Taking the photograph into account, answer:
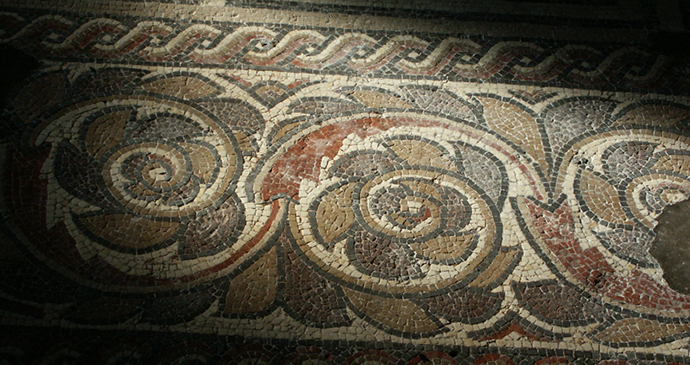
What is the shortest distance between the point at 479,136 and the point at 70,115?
2128mm

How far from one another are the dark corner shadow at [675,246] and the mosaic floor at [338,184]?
0.05 meters

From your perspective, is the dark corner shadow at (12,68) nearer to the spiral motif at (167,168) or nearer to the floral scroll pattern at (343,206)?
the floral scroll pattern at (343,206)

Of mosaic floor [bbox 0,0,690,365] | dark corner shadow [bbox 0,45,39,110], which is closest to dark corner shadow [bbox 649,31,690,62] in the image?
mosaic floor [bbox 0,0,690,365]

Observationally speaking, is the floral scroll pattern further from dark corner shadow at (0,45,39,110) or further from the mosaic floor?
dark corner shadow at (0,45,39,110)

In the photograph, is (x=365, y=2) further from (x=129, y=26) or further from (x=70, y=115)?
(x=70, y=115)

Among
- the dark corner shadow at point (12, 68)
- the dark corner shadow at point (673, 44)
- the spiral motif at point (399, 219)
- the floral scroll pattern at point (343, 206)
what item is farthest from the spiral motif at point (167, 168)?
the dark corner shadow at point (673, 44)

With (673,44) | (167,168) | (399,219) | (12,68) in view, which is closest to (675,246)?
(399,219)

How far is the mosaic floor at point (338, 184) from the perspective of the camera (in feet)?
7.97

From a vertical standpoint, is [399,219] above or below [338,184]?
below

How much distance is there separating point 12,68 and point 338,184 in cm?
192

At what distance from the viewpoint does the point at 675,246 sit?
107 inches

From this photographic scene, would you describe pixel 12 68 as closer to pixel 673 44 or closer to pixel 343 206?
pixel 343 206

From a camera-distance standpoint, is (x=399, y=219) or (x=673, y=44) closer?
(x=399, y=219)

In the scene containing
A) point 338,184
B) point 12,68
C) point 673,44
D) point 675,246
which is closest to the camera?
point 675,246
